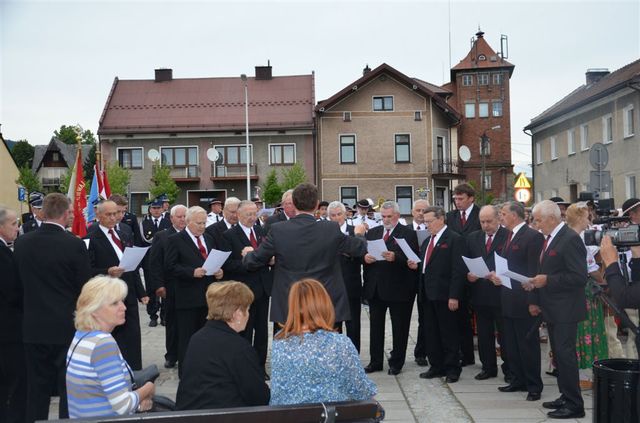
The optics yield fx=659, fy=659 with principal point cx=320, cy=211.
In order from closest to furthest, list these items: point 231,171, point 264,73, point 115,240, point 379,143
Result: 1. point 115,240
2. point 231,171
3. point 379,143
4. point 264,73

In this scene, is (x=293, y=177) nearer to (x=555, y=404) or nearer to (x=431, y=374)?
(x=431, y=374)

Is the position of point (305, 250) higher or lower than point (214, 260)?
higher

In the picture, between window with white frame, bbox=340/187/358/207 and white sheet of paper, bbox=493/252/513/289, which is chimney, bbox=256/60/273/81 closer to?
window with white frame, bbox=340/187/358/207

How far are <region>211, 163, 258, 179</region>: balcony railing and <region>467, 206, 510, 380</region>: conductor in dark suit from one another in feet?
117

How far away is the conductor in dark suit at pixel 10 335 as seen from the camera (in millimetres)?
5938

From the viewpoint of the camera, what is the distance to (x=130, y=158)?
43.9 metres

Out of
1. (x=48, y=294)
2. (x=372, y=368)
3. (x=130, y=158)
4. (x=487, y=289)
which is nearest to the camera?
(x=48, y=294)

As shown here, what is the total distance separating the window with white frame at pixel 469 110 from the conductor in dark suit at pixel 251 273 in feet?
182

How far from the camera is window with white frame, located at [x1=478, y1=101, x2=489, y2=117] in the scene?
61.1 m

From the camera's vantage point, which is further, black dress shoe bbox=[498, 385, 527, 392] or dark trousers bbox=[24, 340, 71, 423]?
black dress shoe bbox=[498, 385, 527, 392]

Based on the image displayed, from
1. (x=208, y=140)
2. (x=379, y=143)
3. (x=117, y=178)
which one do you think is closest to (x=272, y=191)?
(x=208, y=140)

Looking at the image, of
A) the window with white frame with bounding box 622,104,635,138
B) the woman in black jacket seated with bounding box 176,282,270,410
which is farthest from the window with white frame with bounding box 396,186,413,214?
the woman in black jacket seated with bounding box 176,282,270,410

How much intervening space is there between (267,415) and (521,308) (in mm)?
4264

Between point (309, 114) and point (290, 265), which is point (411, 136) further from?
point (290, 265)
